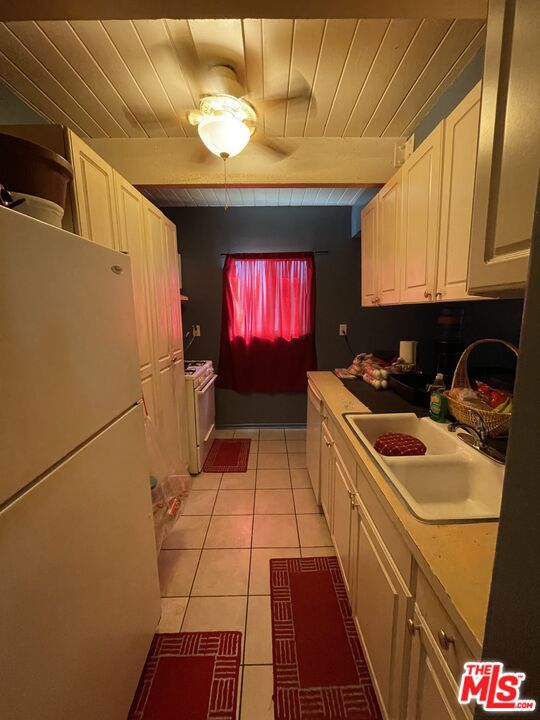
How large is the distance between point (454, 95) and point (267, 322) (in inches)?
94.2

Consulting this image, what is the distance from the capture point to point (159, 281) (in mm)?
2068

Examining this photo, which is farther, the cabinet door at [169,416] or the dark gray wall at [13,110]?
the cabinet door at [169,416]

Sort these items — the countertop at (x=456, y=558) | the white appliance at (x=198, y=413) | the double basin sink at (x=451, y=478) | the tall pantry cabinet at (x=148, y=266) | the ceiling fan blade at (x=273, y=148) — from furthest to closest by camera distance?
the white appliance at (x=198, y=413) → the ceiling fan blade at (x=273, y=148) → the tall pantry cabinet at (x=148, y=266) → the double basin sink at (x=451, y=478) → the countertop at (x=456, y=558)

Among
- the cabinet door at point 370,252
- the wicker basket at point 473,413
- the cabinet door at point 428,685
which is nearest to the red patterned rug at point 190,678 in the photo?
the cabinet door at point 428,685

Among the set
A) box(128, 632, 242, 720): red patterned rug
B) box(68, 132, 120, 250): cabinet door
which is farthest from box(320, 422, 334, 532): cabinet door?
box(68, 132, 120, 250): cabinet door

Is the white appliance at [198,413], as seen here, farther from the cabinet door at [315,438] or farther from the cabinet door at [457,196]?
the cabinet door at [457,196]

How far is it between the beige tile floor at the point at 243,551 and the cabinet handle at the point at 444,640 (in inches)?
35.8

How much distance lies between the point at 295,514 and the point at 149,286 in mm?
1849

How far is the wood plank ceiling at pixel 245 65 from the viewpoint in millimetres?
1203

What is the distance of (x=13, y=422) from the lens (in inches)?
23.0

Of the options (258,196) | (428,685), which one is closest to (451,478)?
(428,685)

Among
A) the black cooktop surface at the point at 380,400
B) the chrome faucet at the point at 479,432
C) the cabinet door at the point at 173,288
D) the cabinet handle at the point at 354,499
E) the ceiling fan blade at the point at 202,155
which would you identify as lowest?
the cabinet handle at the point at 354,499

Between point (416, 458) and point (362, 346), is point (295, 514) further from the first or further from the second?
point (362, 346)

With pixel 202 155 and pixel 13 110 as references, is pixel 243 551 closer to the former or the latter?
pixel 202 155
